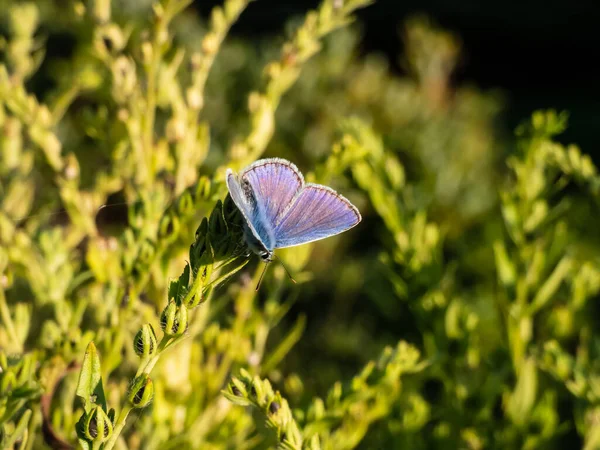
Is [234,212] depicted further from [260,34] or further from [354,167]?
[260,34]

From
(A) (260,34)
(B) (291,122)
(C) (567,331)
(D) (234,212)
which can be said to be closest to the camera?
(D) (234,212)

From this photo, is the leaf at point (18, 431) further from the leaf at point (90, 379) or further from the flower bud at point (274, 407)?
the flower bud at point (274, 407)

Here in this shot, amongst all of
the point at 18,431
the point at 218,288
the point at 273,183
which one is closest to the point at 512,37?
the point at 273,183

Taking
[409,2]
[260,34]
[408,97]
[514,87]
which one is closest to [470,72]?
[514,87]

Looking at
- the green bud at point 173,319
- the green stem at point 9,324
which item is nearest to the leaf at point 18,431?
the green stem at point 9,324

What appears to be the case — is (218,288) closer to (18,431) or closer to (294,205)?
(294,205)

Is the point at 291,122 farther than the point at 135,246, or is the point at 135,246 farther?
the point at 291,122
